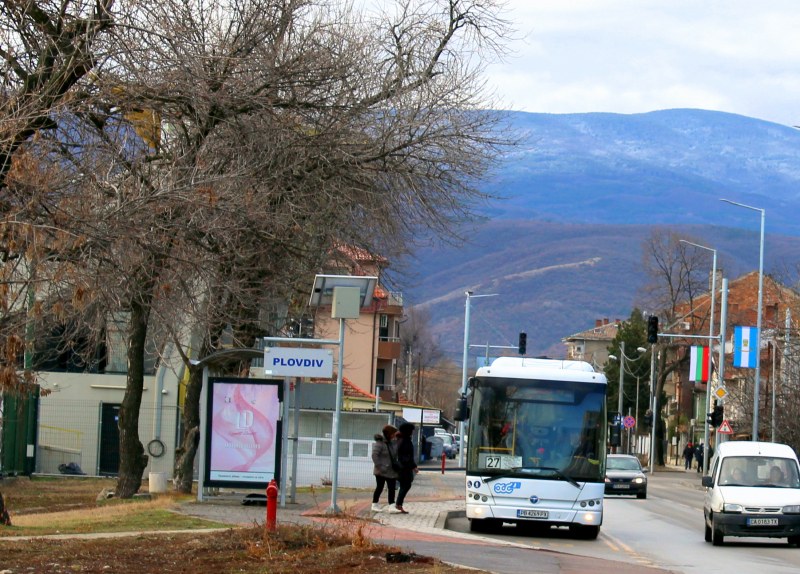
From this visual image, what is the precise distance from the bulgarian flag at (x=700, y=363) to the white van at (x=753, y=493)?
3813 cm

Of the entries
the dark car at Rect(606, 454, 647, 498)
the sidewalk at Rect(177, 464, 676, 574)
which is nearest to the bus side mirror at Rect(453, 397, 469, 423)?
the sidewalk at Rect(177, 464, 676, 574)

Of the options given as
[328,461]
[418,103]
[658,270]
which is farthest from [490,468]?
[658,270]

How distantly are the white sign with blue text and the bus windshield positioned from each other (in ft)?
8.93

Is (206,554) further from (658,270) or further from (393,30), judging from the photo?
(658,270)

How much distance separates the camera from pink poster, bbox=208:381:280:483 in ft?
76.6

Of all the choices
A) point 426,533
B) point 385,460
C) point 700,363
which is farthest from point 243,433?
point 700,363

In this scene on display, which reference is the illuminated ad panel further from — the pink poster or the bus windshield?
the bus windshield

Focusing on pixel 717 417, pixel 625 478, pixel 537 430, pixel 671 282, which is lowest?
pixel 625 478

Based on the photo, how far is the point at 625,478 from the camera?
142ft

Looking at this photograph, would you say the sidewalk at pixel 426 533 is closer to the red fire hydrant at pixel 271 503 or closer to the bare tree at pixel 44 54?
the red fire hydrant at pixel 271 503

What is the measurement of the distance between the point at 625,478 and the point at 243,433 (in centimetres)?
2253

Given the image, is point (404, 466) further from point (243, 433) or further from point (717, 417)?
point (717, 417)

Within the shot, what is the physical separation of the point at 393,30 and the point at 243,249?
256 inches

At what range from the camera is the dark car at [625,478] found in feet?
142
